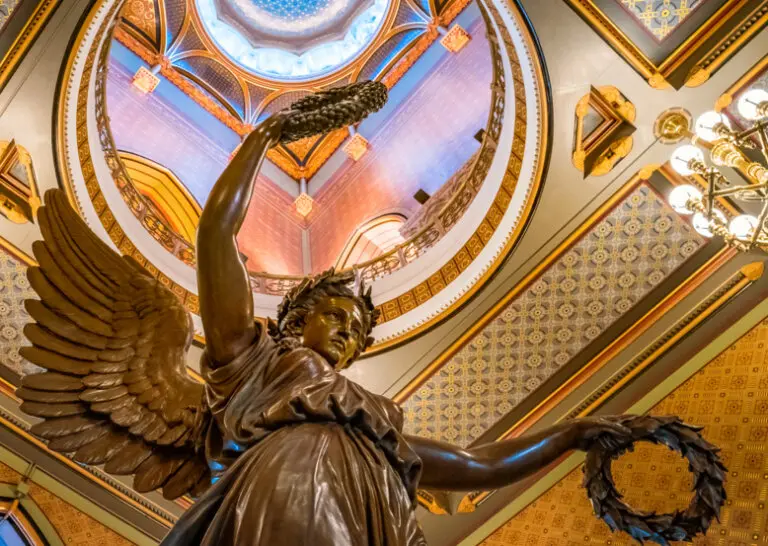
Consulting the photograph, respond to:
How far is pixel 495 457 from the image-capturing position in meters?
2.31

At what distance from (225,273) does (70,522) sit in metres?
5.78

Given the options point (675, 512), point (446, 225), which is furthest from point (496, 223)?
point (675, 512)

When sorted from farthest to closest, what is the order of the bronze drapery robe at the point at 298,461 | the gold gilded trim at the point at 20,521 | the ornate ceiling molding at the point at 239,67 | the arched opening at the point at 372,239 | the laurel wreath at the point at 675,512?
the ornate ceiling molding at the point at 239,67, the arched opening at the point at 372,239, the gold gilded trim at the point at 20,521, the laurel wreath at the point at 675,512, the bronze drapery robe at the point at 298,461

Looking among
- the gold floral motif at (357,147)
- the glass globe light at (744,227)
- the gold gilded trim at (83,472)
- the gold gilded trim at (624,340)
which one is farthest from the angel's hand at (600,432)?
the gold floral motif at (357,147)

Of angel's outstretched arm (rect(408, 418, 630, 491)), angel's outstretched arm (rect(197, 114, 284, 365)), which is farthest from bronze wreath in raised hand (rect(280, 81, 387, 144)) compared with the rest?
angel's outstretched arm (rect(408, 418, 630, 491))

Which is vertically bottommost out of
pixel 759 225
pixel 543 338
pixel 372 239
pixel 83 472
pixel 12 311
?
pixel 83 472

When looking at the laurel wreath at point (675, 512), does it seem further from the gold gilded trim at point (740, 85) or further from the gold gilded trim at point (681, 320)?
the gold gilded trim at point (740, 85)

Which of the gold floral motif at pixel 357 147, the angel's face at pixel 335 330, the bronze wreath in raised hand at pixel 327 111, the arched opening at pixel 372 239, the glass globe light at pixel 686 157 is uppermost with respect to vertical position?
the glass globe light at pixel 686 157

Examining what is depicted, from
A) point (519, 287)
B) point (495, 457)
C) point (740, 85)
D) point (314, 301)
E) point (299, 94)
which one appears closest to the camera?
point (495, 457)

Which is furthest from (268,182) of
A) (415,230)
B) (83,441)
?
(83,441)

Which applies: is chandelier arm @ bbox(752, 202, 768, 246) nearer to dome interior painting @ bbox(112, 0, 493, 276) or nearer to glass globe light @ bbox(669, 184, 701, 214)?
glass globe light @ bbox(669, 184, 701, 214)

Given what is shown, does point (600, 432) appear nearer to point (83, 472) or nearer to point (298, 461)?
point (298, 461)

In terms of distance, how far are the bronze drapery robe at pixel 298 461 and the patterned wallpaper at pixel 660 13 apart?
15.3ft

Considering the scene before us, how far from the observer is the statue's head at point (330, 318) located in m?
2.34
